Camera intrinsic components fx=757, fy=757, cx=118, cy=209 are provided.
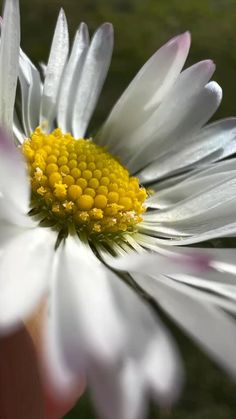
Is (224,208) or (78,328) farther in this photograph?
(224,208)

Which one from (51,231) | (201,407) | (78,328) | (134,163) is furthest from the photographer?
(201,407)

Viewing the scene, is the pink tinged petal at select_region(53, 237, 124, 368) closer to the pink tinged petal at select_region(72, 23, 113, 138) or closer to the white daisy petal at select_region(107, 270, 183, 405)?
the white daisy petal at select_region(107, 270, 183, 405)

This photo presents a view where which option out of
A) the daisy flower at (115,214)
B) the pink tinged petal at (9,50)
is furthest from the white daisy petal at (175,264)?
the pink tinged petal at (9,50)

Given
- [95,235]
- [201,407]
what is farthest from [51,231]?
[201,407]

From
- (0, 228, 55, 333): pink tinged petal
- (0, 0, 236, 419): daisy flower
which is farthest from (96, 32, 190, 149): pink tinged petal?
(0, 228, 55, 333): pink tinged petal

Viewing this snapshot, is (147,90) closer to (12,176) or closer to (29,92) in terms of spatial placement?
(29,92)

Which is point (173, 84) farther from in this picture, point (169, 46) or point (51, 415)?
point (51, 415)
